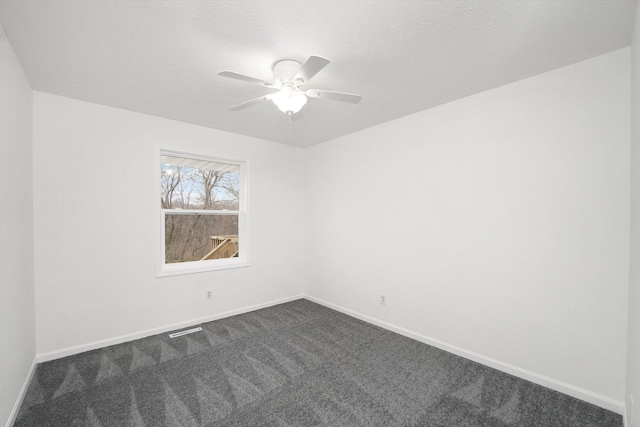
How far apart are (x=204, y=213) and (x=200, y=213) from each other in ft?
0.18

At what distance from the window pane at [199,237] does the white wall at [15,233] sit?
1.24 m

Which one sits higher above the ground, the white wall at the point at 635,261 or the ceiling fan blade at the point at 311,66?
the ceiling fan blade at the point at 311,66

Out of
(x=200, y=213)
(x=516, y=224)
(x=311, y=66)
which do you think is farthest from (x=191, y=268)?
(x=516, y=224)

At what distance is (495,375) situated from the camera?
2.34m

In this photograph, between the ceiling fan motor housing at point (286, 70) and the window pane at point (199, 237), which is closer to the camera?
the ceiling fan motor housing at point (286, 70)

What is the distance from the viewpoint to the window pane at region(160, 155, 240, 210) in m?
3.45

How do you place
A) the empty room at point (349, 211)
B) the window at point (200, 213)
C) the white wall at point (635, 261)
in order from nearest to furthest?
the white wall at point (635, 261) → the empty room at point (349, 211) → the window at point (200, 213)

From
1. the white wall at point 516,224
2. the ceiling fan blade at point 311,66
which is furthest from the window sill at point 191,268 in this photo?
the ceiling fan blade at point 311,66

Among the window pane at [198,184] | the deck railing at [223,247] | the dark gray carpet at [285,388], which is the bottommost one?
the dark gray carpet at [285,388]

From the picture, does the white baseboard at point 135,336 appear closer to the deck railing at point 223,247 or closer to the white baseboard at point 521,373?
the deck railing at point 223,247

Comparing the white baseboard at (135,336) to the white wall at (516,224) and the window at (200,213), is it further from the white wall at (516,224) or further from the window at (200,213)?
the white wall at (516,224)

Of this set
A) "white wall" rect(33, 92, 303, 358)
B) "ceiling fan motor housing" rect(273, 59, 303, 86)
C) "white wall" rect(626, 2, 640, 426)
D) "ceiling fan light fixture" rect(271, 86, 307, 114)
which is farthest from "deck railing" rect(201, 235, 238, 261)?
"white wall" rect(626, 2, 640, 426)

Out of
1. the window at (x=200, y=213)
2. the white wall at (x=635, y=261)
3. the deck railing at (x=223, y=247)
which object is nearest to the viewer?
the white wall at (x=635, y=261)

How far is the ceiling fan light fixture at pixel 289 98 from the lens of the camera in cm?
201
